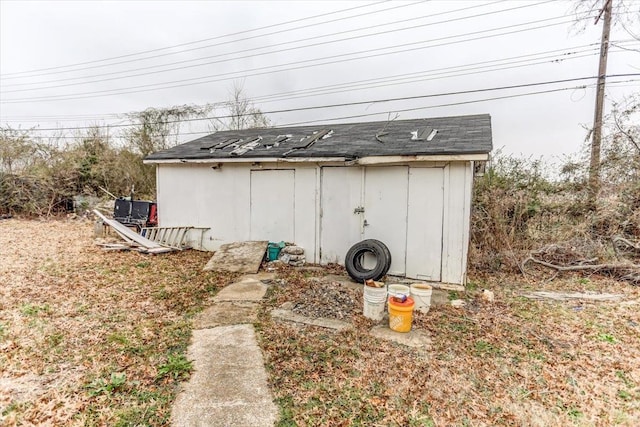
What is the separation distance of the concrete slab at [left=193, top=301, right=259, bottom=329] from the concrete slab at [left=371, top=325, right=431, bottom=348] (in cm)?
158

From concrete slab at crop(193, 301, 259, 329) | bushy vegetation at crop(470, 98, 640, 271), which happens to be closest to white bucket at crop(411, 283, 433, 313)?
concrete slab at crop(193, 301, 259, 329)

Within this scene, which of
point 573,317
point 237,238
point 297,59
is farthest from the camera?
point 297,59

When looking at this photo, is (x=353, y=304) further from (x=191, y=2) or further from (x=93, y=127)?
(x=93, y=127)

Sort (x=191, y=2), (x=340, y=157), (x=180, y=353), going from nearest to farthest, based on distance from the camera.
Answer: (x=180, y=353) < (x=340, y=157) < (x=191, y=2)

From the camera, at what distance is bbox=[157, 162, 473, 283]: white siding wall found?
554 cm

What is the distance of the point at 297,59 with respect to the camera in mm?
12281

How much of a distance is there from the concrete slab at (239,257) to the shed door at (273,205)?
33cm

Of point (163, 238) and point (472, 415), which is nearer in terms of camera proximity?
point (472, 415)

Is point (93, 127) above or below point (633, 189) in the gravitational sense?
above

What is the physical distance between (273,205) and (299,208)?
0.67 meters

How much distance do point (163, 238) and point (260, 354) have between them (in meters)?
6.26

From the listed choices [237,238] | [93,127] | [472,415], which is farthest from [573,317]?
[93,127]

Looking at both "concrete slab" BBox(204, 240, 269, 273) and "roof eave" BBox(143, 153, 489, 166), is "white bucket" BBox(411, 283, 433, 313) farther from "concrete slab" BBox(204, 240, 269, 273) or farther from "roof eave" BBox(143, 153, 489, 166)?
"concrete slab" BBox(204, 240, 269, 273)

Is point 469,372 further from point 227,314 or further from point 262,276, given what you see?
point 262,276
